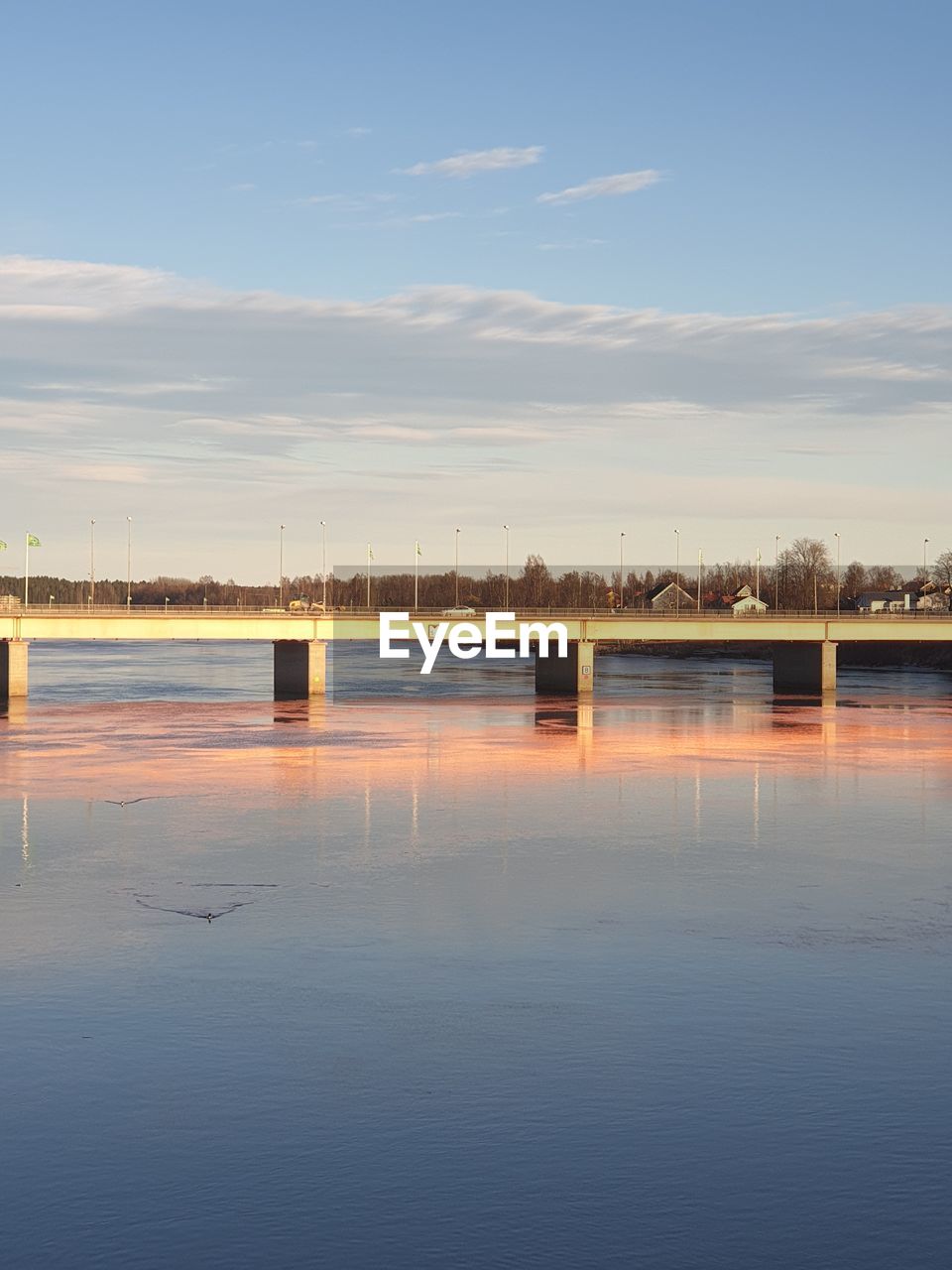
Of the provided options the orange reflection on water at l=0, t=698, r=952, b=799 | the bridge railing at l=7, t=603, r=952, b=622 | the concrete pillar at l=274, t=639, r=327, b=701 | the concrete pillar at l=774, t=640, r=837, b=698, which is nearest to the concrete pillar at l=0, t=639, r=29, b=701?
the bridge railing at l=7, t=603, r=952, b=622

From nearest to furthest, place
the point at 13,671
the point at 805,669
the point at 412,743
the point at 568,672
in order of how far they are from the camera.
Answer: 1. the point at 412,743
2. the point at 13,671
3. the point at 568,672
4. the point at 805,669

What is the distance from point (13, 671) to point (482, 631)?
145 feet

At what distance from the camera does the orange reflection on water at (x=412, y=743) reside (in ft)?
202

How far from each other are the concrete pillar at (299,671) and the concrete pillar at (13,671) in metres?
20.4

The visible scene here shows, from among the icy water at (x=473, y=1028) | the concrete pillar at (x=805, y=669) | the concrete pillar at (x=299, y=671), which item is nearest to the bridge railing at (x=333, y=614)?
the concrete pillar at (x=299, y=671)

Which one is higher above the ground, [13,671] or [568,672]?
[13,671]

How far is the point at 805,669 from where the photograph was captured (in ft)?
469

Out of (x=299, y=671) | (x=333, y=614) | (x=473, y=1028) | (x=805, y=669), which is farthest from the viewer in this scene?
(x=805, y=669)

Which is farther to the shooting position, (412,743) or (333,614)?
(333,614)

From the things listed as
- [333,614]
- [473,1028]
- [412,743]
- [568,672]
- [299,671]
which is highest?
[333,614]

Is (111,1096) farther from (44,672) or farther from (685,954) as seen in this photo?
(44,672)

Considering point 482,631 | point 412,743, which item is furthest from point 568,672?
point 412,743

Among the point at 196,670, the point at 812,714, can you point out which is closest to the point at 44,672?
the point at 196,670

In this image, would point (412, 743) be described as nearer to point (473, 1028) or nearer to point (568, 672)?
point (473, 1028)
